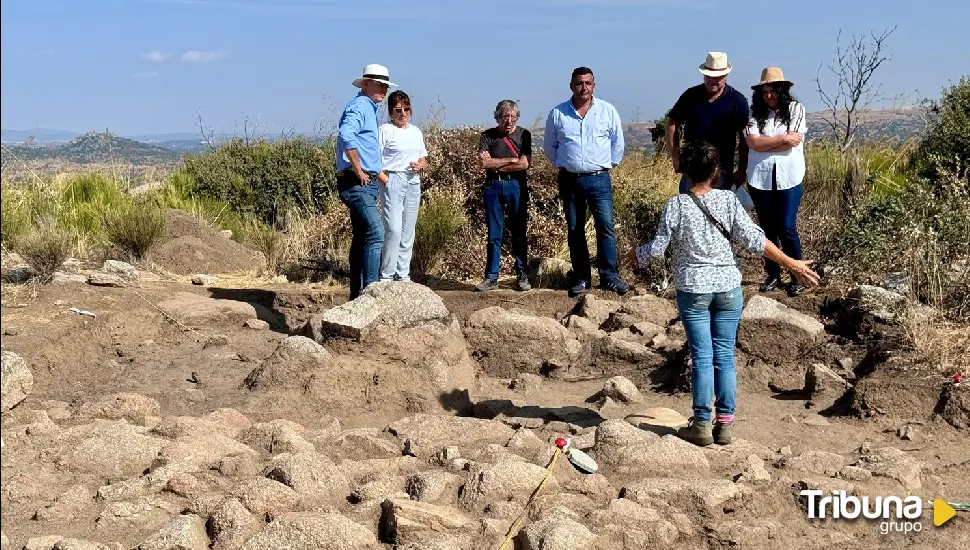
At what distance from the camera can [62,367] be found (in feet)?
21.1

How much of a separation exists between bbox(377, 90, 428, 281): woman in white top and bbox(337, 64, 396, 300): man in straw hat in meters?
0.18

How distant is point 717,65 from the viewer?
704 centimetres

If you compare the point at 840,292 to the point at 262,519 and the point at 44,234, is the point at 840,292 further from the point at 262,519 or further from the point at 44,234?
the point at 44,234

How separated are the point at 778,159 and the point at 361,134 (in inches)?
124

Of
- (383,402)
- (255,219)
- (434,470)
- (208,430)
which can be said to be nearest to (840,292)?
(383,402)

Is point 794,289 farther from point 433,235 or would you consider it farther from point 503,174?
point 433,235

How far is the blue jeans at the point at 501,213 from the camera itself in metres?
8.41

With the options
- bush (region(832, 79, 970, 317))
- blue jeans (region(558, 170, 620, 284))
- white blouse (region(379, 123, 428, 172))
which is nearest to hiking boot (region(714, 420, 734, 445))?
bush (region(832, 79, 970, 317))

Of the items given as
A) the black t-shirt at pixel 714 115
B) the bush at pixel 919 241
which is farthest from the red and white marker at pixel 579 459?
the bush at pixel 919 241

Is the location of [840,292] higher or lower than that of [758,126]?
lower

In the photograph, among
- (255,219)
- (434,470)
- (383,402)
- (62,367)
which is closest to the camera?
(434,470)

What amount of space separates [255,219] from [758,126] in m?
7.51

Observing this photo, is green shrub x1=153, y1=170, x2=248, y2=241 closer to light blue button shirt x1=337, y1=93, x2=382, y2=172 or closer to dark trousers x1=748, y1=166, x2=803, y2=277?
light blue button shirt x1=337, y1=93, x2=382, y2=172

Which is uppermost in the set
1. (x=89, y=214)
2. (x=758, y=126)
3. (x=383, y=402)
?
Result: (x=758, y=126)
